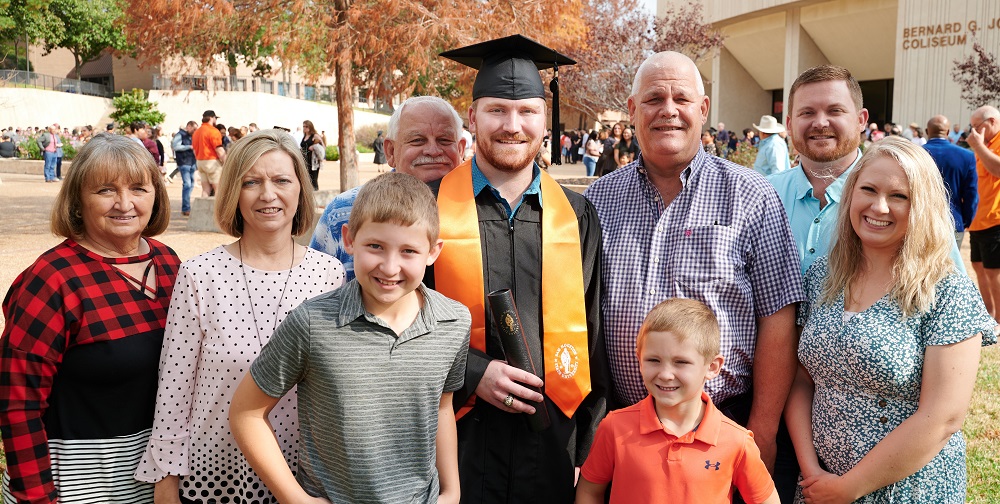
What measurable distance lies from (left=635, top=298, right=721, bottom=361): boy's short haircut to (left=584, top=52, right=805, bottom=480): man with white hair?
12.7 inches

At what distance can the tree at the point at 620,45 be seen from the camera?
28.8m

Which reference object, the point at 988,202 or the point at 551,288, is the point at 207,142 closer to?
the point at 988,202

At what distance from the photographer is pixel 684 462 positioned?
2.34m

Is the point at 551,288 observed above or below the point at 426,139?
below

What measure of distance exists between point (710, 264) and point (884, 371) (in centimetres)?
65

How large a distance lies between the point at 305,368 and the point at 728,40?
36.2 metres

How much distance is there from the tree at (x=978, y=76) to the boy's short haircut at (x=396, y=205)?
24637 millimetres

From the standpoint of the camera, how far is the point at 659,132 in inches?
113

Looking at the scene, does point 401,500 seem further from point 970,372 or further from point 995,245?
point 995,245

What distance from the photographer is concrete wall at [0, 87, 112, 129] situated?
38562 millimetres

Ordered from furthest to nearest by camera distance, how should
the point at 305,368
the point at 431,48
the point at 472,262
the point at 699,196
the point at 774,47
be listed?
the point at 774,47
the point at 431,48
the point at 699,196
the point at 472,262
the point at 305,368

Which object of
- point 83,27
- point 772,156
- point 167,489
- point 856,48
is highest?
point 83,27

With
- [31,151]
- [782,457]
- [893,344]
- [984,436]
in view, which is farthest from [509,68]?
[31,151]

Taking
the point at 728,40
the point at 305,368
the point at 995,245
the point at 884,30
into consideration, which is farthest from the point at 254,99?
the point at 305,368
